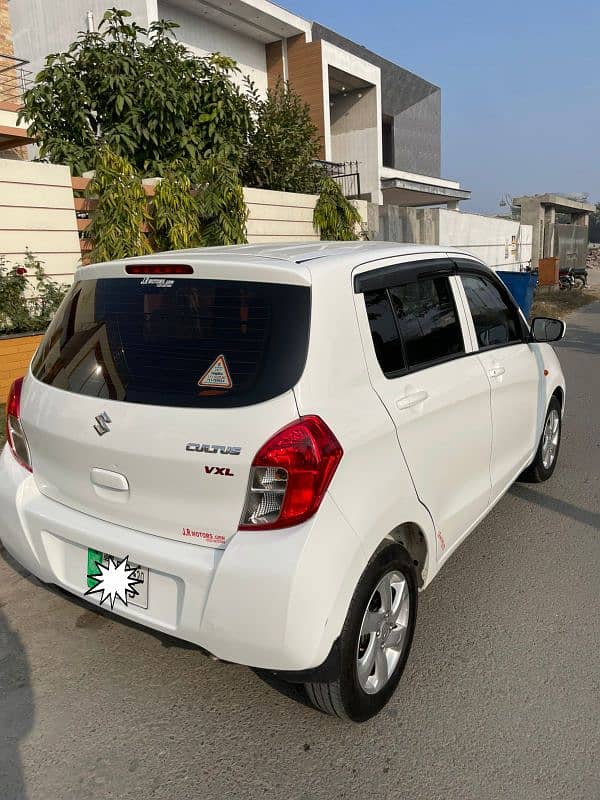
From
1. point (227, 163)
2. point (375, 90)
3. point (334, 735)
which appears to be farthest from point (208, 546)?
point (375, 90)

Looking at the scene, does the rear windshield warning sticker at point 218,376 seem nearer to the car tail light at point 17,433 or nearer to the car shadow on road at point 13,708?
the car tail light at point 17,433

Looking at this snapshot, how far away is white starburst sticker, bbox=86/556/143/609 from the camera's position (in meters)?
2.13

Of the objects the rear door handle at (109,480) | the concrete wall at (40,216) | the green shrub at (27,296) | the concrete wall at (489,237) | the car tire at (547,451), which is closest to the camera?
the rear door handle at (109,480)

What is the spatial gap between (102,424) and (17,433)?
629 mm

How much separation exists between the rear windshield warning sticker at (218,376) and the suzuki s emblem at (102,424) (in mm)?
367

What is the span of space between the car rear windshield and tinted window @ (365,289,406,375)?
0.37 meters

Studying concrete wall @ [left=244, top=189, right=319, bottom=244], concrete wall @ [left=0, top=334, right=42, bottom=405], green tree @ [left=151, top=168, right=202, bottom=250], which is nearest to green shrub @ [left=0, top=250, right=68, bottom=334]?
concrete wall @ [left=0, top=334, right=42, bottom=405]

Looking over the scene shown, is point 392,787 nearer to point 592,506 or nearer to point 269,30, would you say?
point 592,506

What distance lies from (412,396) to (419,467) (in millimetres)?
279

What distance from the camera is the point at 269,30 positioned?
20688 millimetres

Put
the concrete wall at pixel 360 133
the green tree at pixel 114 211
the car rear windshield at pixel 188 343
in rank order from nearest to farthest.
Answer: the car rear windshield at pixel 188 343, the green tree at pixel 114 211, the concrete wall at pixel 360 133

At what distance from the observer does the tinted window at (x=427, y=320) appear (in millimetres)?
2547

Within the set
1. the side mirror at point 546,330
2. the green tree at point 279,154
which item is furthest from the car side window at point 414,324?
the green tree at point 279,154

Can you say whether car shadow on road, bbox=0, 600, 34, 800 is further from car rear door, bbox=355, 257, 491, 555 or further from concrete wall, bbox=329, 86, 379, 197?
concrete wall, bbox=329, 86, 379, 197
